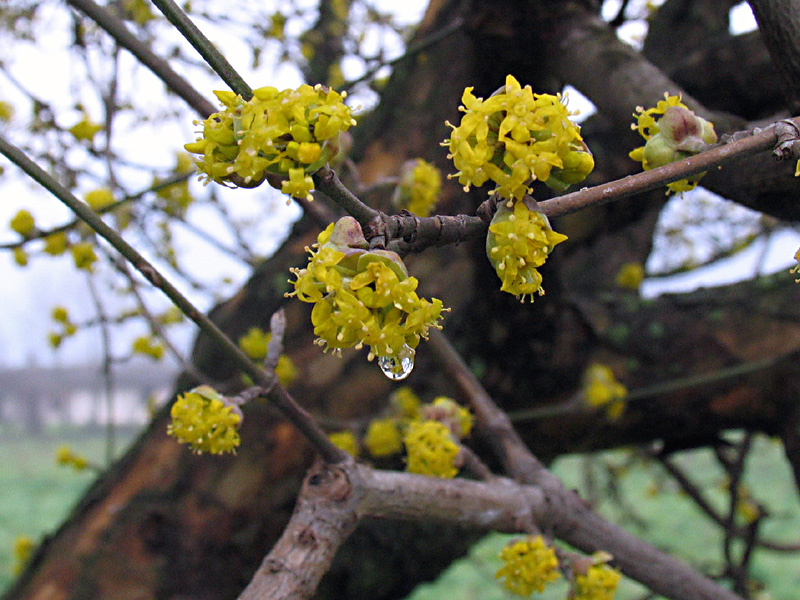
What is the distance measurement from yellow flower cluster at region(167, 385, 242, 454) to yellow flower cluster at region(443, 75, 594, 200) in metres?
0.56

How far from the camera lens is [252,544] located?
1776 millimetres

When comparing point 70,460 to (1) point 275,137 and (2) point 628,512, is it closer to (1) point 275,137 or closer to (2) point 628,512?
(1) point 275,137

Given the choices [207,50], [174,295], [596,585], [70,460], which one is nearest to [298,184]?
[207,50]

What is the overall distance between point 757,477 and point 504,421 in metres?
5.97

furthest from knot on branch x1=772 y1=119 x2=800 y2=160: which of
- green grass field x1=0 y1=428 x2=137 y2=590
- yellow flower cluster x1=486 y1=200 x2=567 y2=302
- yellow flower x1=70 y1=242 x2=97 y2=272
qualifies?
green grass field x1=0 y1=428 x2=137 y2=590

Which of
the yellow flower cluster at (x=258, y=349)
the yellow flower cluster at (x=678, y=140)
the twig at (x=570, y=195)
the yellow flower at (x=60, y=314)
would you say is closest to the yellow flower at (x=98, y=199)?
the yellow flower at (x=60, y=314)

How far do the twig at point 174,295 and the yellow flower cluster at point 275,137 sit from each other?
285mm

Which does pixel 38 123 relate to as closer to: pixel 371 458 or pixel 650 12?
pixel 371 458

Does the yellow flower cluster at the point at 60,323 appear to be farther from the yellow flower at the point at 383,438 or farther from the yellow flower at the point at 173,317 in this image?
the yellow flower at the point at 383,438

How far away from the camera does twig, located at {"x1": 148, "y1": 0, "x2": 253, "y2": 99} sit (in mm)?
650

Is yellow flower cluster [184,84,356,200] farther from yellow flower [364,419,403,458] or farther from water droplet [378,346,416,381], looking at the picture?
yellow flower [364,419,403,458]

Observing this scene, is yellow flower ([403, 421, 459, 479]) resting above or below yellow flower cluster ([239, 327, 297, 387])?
below

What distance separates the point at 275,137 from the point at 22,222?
1.27 meters

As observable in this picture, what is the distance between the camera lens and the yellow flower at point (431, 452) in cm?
121
